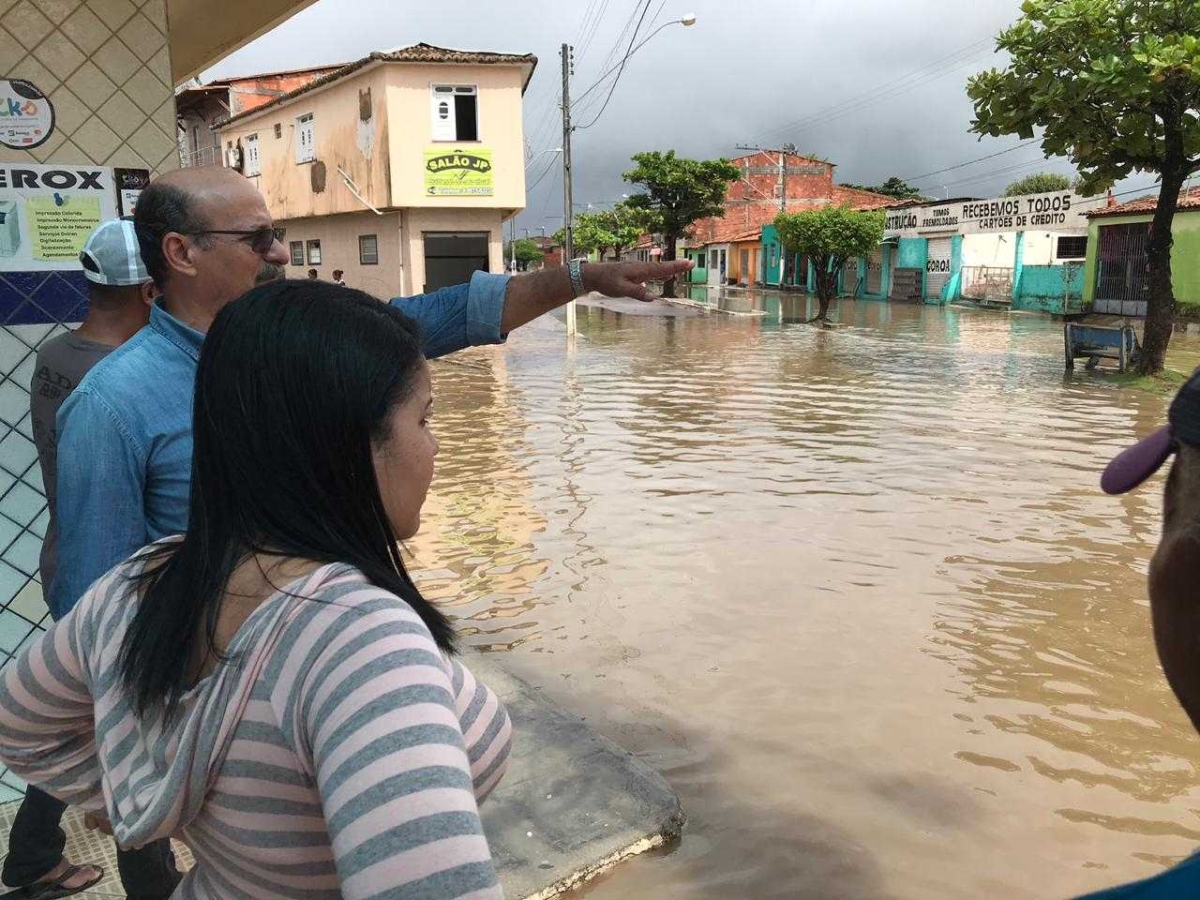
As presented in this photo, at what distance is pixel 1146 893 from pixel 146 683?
0.99 metres

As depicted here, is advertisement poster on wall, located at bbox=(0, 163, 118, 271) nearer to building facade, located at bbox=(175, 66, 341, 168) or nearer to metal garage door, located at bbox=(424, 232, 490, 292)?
metal garage door, located at bbox=(424, 232, 490, 292)

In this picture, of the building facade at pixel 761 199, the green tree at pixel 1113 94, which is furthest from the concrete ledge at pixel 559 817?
the building facade at pixel 761 199

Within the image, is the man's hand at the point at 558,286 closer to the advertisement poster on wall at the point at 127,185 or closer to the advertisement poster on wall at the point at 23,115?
the advertisement poster on wall at the point at 127,185

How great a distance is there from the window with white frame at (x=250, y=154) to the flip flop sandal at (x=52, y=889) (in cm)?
2974

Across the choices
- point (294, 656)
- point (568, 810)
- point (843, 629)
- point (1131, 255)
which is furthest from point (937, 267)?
point (294, 656)

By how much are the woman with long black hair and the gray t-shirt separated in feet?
3.94

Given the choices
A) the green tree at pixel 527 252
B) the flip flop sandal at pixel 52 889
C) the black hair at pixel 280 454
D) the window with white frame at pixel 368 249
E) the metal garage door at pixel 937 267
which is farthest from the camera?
the green tree at pixel 527 252

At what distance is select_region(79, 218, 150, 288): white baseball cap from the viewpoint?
91.9 inches

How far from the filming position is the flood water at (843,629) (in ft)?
10.7

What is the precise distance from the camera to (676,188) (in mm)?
38656

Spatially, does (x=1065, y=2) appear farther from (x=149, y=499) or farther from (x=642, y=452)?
(x=149, y=499)

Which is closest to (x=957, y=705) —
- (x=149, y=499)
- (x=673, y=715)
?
(x=673, y=715)

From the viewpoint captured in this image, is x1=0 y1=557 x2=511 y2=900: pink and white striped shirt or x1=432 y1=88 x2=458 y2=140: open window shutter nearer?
x1=0 y1=557 x2=511 y2=900: pink and white striped shirt

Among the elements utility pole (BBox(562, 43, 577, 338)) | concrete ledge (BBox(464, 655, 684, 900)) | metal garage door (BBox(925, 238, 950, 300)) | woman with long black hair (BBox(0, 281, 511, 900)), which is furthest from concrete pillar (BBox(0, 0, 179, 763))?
metal garage door (BBox(925, 238, 950, 300))
